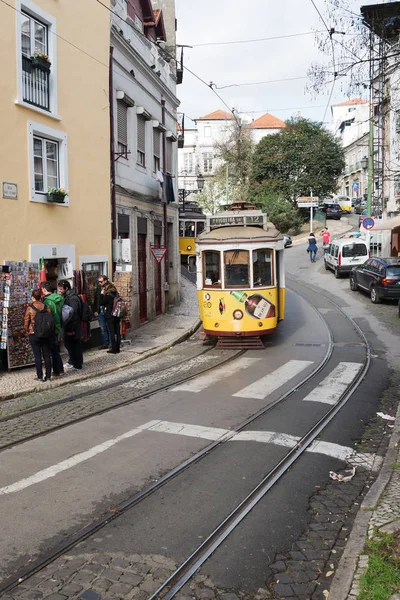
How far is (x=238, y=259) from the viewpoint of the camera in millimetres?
14492

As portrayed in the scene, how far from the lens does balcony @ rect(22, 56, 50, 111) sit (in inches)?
493

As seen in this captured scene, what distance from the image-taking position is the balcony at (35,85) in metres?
12.5

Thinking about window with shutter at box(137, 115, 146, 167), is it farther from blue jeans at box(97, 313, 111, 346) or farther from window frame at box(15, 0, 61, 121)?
blue jeans at box(97, 313, 111, 346)

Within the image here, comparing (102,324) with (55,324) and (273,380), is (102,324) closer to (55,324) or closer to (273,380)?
(55,324)

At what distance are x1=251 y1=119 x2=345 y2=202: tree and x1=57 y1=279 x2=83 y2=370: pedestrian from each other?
141 feet

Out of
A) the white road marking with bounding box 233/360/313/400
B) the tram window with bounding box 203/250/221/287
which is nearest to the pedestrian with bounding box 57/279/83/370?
the white road marking with bounding box 233/360/313/400

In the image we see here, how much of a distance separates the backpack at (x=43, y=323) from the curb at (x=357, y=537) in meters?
6.41

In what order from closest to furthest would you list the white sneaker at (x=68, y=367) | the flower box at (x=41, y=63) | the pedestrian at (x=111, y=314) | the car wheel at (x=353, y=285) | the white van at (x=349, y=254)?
the white sneaker at (x=68, y=367), the flower box at (x=41, y=63), the pedestrian at (x=111, y=314), the car wheel at (x=353, y=285), the white van at (x=349, y=254)

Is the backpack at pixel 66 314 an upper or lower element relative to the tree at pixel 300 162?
lower

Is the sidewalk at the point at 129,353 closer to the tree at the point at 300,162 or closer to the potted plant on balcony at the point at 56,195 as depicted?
the potted plant on balcony at the point at 56,195

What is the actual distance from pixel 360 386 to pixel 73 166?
8620 millimetres

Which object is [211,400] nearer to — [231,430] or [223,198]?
[231,430]

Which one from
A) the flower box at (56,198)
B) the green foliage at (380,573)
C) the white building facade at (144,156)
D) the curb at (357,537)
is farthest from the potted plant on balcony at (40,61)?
the green foliage at (380,573)

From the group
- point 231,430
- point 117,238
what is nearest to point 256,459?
point 231,430
